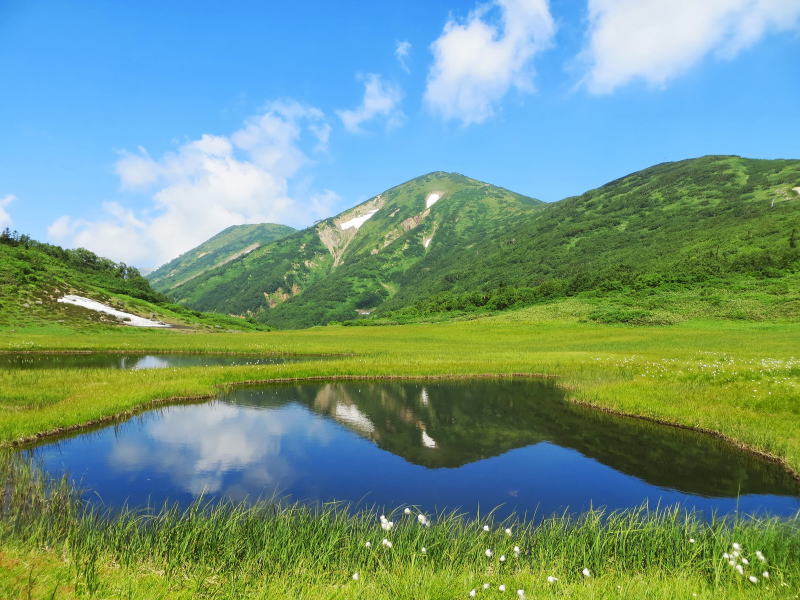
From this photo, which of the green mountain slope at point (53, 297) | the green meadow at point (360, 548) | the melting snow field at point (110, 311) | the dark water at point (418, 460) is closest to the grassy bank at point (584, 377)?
the green meadow at point (360, 548)

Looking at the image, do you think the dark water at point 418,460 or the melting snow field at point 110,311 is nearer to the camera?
the dark water at point 418,460

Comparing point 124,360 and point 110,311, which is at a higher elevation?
point 110,311

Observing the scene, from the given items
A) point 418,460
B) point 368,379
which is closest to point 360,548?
point 418,460

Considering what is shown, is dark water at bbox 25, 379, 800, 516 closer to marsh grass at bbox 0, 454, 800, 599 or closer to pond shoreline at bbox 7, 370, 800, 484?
pond shoreline at bbox 7, 370, 800, 484

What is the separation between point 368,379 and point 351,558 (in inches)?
1185

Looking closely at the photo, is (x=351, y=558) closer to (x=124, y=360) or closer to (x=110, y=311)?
(x=124, y=360)

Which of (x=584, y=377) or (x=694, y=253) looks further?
(x=694, y=253)

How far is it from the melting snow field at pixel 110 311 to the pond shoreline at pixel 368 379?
7403 cm

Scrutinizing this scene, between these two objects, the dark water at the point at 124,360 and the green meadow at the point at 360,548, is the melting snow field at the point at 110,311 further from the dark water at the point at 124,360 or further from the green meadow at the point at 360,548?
the green meadow at the point at 360,548

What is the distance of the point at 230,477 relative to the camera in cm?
1728

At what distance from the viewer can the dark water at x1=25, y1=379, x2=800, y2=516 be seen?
15.8m

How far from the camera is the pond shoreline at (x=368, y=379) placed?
1948 cm

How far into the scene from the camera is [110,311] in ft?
322

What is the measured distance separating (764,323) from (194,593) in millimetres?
92188
